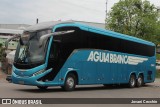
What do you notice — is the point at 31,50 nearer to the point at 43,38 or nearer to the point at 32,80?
the point at 43,38

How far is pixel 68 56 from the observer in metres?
21.0

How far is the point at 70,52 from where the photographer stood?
21172mm

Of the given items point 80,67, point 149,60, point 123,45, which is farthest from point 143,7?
point 80,67

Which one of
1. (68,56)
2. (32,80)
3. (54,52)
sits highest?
(54,52)

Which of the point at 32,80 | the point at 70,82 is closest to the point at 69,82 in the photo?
the point at 70,82


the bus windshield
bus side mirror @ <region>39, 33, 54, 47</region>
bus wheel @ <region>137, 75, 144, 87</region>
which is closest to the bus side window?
the bus windshield

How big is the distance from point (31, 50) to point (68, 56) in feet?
6.95

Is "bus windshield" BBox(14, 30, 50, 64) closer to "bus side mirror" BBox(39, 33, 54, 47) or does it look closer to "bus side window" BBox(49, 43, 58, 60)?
"bus side mirror" BBox(39, 33, 54, 47)

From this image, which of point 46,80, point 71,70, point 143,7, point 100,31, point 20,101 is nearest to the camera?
point 20,101

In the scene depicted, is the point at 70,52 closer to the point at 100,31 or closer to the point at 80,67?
the point at 80,67

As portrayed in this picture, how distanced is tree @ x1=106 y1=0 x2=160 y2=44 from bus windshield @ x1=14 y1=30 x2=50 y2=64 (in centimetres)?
4047

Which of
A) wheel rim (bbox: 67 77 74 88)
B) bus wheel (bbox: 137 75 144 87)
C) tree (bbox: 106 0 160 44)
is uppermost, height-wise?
tree (bbox: 106 0 160 44)

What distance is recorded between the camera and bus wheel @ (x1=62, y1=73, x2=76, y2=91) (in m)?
21.1

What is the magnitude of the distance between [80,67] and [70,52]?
1.36 m
